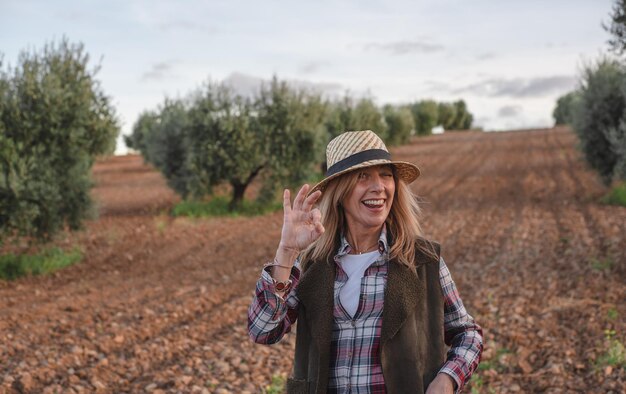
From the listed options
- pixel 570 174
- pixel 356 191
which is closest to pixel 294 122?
pixel 570 174

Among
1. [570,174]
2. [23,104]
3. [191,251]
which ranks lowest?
[191,251]

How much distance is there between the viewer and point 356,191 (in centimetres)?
283

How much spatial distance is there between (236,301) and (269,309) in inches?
312

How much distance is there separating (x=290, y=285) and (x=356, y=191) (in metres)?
0.52

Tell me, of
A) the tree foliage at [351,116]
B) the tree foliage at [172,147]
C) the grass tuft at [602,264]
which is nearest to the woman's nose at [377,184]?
the grass tuft at [602,264]

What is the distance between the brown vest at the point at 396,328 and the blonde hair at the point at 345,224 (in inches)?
2.4

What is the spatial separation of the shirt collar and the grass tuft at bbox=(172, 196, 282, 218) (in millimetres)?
19732

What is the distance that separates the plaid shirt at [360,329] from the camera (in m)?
2.66

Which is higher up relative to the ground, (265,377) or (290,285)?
(290,285)

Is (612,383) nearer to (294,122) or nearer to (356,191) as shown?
(356,191)

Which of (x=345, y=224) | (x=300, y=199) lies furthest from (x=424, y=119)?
(x=300, y=199)

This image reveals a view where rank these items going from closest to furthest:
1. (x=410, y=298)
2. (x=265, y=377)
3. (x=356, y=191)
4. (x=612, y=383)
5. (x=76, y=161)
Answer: (x=410, y=298), (x=356, y=191), (x=612, y=383), (x=265, y=377), (x=76, y=161)

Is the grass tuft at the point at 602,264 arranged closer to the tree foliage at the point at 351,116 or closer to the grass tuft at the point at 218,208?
the grass tuft at the point at 218,208

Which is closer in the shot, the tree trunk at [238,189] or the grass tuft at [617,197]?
the grass tuft at [617,197]
